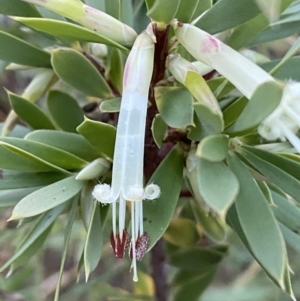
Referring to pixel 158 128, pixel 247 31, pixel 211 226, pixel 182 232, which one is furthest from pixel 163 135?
pixel 182 232

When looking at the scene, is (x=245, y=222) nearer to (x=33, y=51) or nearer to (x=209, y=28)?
(x=209, y=28)

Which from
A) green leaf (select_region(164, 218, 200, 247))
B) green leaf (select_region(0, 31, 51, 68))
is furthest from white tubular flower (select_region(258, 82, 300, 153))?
green leaf (select_region(164, 218, 200, 247))

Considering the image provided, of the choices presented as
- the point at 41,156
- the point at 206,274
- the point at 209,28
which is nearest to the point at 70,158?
the point at 41,156

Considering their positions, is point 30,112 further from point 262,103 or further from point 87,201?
point 262,103

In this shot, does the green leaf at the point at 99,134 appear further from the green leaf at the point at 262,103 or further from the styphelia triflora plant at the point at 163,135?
the green leaf at the point at 262,103

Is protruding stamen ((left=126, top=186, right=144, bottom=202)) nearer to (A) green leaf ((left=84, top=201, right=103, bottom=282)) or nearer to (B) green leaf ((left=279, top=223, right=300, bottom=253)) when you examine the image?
(A) green leaf ((left=84, top=201, right=103, bottom=282))

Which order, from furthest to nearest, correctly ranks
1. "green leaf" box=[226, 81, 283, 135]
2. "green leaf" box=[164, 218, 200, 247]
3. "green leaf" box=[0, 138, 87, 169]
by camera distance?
"green leaf" box=[164, 218, 200, 247] < "green leaf" box=[0, 138, 87, 169] < "green leaf" box=[226, 81, 283, 135]
